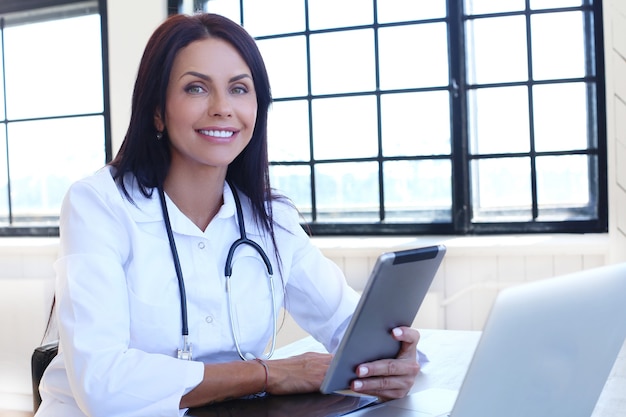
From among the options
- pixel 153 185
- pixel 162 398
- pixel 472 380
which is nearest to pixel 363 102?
pixel 153 185

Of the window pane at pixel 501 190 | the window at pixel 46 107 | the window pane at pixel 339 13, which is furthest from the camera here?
the window at pixel 46 107

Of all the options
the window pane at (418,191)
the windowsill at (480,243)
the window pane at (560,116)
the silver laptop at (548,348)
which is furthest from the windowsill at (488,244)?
the silver laptop at (548,348)

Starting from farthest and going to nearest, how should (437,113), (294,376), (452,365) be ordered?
1. (437,113)
2. (452,365)
3. (294,376)

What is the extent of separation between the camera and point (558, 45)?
9.62ft

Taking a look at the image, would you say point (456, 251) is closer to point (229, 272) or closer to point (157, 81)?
point (229, 272)

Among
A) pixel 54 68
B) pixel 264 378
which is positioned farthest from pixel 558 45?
pixel 54 68

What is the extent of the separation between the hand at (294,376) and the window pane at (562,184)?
1.89m

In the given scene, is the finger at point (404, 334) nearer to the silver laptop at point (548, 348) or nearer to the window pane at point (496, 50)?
the silver laptop at point (548, 348)

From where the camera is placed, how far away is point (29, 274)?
3.64 m

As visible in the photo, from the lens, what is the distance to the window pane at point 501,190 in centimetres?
301

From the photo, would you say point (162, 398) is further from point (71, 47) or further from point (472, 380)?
point (71, 47)

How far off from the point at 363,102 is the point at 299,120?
0.31m

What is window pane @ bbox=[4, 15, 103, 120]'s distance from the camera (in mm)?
3756

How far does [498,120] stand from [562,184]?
36 centimetres
